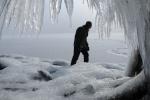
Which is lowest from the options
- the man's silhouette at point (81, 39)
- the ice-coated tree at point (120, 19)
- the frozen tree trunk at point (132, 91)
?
the man's silhouette at point (81, 39)

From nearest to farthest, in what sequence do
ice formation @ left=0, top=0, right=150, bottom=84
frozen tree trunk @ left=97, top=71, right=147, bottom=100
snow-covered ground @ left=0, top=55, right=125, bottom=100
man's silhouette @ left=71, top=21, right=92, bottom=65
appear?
ice formation @ left=0, top=0, right=150, bottom=84, frozen tree trunk @ left=97, top=71, right=147, bottom=100, snow-covered ground @ left=0, top=55, right=125, bottom=100, man's silhouette @ left=71, top=21, right=92, bottom=65

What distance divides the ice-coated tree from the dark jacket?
10.3 ft

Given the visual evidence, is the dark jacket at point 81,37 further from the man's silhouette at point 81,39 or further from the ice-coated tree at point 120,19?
the ice-coated tree at point 120,19

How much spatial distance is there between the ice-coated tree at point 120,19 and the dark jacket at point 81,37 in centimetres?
314

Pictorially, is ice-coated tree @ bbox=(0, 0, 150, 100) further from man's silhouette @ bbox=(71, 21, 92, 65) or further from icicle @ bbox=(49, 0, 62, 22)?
man's silhouette @ bbox=(71, 21, 92, 65)

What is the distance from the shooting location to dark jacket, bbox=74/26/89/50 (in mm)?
7500

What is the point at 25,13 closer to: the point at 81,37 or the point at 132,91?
the point at 132,91

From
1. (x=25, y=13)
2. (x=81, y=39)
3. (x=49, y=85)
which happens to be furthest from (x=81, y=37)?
(x=25, y=13)

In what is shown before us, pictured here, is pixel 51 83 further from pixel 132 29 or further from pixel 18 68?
pixel 132 29

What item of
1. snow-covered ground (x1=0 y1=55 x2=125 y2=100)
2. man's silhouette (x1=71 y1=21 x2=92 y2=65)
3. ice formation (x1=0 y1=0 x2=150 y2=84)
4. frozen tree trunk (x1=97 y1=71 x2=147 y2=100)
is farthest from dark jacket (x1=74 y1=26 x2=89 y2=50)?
frozen tree trunk (x1=97 y1=71 x2=147 y2=100)

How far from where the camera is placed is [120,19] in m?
3.40

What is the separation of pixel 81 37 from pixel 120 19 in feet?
13.9

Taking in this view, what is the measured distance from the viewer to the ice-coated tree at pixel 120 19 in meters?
2.90

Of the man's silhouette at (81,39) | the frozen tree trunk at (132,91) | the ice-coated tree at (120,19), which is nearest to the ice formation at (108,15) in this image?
the ice-coated tree at (120,19)
